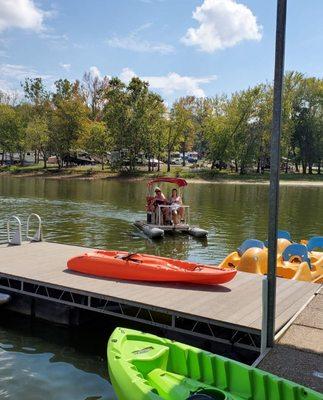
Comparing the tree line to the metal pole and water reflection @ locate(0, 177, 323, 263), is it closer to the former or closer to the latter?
water reflection @ locate(0, 177, 323, 263)

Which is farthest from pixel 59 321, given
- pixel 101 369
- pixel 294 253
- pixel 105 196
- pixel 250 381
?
pixel 105 196

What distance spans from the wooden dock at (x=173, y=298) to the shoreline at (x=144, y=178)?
51.5 metres

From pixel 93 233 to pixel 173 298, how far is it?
1458 centimetres

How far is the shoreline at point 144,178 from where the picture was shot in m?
63.0

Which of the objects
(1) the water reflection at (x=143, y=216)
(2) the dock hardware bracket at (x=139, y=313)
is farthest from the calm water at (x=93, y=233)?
(2) the dock hardware bracket at (x=139, y=313)

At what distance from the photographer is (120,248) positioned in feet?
65.4

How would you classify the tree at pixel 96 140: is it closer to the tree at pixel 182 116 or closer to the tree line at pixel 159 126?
the tree line at pixel 159 126

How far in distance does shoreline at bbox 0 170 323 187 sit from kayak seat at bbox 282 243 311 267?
158 feet

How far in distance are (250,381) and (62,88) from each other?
7603 cm

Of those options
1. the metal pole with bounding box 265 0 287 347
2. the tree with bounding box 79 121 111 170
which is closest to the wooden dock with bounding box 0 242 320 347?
the metal pole with bounding box 265 0 287 347

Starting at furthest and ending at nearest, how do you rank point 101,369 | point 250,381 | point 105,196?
point 105,196 < point 101,369 < point 250,381

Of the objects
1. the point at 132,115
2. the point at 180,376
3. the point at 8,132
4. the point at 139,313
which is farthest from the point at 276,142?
the point at 8,132

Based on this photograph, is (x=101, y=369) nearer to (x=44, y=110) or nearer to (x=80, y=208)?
(x=80, y=208)

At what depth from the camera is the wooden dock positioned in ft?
27.4
